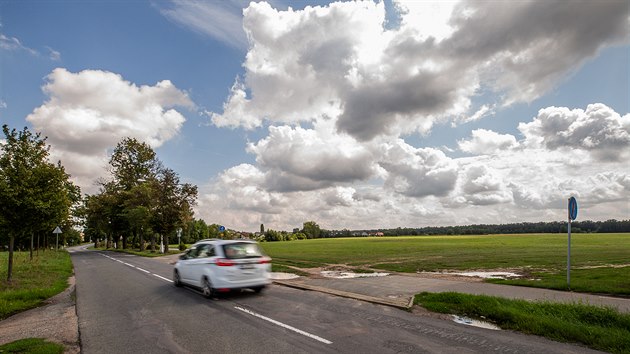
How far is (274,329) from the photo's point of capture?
6984 mm

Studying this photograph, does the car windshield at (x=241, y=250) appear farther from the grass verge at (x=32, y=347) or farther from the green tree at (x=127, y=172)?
the green tree at (x=127, y=172)

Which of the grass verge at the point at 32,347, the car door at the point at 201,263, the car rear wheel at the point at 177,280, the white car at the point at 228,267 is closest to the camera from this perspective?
the grass verge at the point at 32,347

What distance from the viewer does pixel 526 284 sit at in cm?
1217

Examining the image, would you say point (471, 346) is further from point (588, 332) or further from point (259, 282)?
point (259, 282)

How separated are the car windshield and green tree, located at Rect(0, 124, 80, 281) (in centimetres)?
925

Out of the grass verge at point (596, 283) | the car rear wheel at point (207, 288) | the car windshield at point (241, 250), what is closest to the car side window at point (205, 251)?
the car windshield at point (241, 250)

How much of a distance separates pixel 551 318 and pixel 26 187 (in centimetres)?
1816

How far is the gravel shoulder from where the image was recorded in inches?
264

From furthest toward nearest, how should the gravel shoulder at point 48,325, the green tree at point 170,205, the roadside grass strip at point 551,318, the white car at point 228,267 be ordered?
the green tree at point 170,205
the white car at point 228,267
the gravel shoulder at point 48,325
the roadside grass strip at point 551,318

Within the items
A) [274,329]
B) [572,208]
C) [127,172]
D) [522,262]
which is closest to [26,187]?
[274,329]

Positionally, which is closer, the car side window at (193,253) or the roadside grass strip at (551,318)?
the roadside grass strip at (551,318)

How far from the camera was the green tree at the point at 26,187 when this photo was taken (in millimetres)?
13914

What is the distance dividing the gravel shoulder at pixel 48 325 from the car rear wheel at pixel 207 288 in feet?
10.8

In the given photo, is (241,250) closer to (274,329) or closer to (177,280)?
(177,280)
